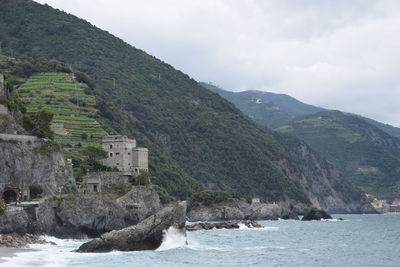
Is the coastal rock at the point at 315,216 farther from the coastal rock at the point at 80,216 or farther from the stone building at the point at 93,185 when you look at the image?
the stone building at the point at 93,185

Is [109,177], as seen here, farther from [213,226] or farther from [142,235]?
[142,235]

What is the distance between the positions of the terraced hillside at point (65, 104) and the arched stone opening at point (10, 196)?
43657mm

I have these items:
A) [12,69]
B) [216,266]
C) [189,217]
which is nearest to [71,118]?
[12,69]

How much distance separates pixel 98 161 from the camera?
11294cm

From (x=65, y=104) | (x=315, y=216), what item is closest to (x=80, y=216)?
(x=65, y=104)

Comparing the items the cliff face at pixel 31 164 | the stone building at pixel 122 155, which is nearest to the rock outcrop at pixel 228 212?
the stone building at pixel 122 155

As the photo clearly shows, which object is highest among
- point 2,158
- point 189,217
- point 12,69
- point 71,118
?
point 12,69

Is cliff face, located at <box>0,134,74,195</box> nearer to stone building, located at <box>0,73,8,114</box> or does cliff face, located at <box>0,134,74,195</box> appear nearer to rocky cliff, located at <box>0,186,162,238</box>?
rocky cliff, located at <box>0,186,162,238</box>

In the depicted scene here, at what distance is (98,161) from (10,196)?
3134 cm

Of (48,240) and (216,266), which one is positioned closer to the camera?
(216,266)

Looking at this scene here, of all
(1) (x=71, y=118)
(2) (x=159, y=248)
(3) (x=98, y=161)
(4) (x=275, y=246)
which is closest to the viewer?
(2) (x=159, y=248)

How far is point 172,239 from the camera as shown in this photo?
227 feet

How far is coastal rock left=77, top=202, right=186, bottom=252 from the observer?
63594mm

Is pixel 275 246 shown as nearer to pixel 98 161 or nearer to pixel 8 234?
pixel 8 234
